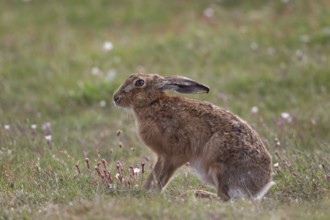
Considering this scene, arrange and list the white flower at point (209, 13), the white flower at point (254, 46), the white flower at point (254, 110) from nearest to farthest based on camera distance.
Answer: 1. the white flower at point (254, 110)
2. the white flower at point (254, 46)
3. the white flower at point (209, 13)

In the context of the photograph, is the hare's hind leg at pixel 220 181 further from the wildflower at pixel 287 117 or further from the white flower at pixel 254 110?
the white flower at pixel 254 110

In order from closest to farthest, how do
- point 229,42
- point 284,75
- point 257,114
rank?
point 257,114 → point 284,75 → point 229,42

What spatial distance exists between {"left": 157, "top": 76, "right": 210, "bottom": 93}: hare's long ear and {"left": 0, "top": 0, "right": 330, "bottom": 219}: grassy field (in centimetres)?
70

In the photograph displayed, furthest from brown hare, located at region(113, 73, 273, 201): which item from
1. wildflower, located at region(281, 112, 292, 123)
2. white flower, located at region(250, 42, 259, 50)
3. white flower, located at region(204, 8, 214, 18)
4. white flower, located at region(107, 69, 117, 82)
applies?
white flower, located at region(204, 8, 214, 18)

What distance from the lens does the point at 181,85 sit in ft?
25.0

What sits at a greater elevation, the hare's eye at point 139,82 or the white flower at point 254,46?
the hare's eye at point 139,82

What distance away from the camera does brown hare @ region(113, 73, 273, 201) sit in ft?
22.3

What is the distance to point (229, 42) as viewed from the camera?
44.0ft

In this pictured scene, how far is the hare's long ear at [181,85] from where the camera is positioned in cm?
753

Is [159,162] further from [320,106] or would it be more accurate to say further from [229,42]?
[229,42]

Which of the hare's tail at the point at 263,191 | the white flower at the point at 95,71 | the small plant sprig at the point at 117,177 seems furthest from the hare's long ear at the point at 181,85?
the white flower at the point at 95,71

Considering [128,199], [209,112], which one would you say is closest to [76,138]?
[209,112]

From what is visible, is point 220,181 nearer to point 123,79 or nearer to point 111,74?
point 123,79

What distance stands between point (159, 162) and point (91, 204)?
1.50 m
